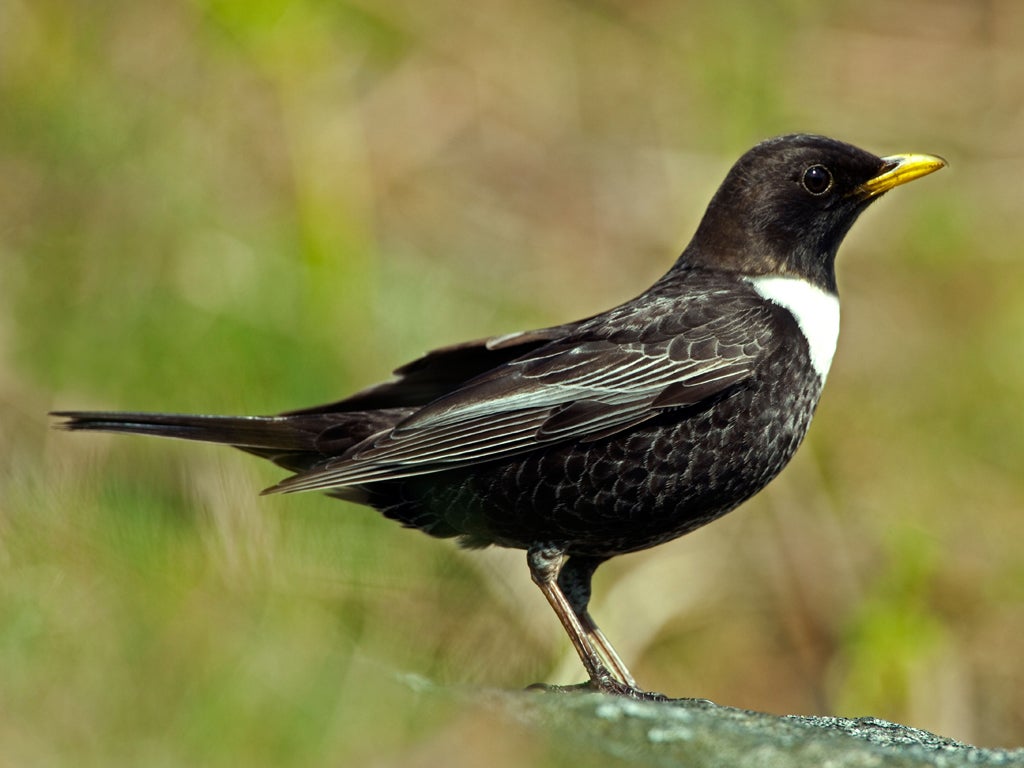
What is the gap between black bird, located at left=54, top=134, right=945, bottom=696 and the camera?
4805 mm

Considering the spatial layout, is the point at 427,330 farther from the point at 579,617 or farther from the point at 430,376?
the point at 579,617

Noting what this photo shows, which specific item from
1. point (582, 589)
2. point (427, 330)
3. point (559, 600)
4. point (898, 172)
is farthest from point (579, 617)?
point (427, 330)

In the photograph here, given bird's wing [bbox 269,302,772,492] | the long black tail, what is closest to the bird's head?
bird's wing [bbox 269,302,772,492]

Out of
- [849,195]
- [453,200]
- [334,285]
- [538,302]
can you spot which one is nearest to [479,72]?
[453,200]

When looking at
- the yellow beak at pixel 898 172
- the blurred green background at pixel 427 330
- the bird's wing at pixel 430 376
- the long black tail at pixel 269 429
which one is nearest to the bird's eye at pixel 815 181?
the yellow beak at pixel 898 172

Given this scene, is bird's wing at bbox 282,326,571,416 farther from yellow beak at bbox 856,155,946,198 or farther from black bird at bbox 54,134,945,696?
yellow beak at bbox 856,155,946,198

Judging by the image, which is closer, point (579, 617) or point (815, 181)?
point (579, 617)

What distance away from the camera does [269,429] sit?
5250 millimetres

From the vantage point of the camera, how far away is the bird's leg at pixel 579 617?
4.74 meters

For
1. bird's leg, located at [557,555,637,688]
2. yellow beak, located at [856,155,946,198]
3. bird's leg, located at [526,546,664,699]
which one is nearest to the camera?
bird's leg, located at [526,546,664,699]

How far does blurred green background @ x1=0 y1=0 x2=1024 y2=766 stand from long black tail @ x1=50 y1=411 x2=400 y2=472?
18 centimetres

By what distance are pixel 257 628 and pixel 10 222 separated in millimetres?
6237

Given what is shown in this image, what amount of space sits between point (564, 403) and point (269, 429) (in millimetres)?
1074

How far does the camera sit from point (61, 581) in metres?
3.11
